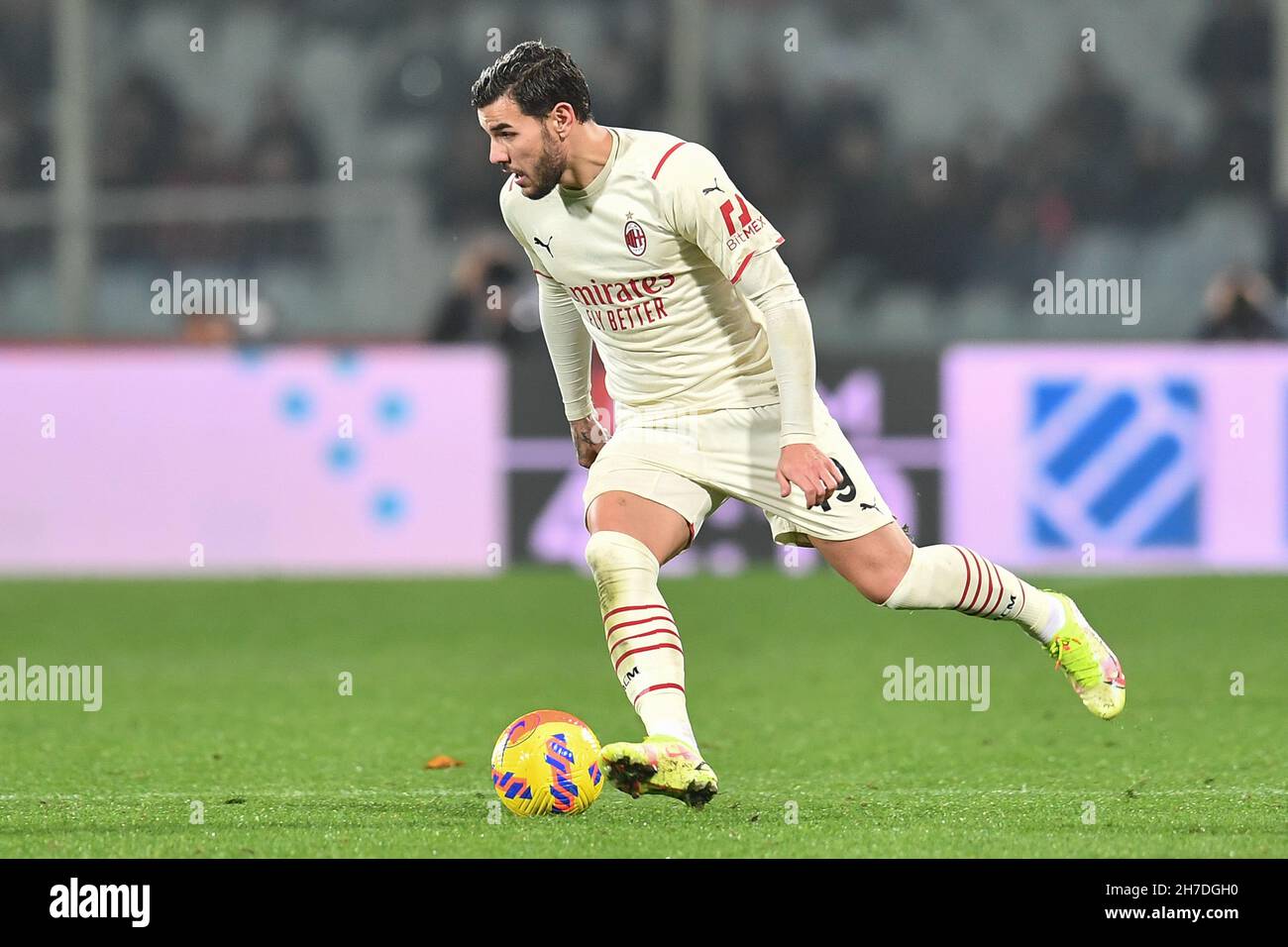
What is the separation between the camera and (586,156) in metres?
5.29

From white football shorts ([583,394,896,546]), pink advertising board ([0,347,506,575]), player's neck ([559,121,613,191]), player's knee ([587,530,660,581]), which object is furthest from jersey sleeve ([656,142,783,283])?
pink advertising board ([0,347,506,575])

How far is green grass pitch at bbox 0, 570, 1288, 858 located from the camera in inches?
192

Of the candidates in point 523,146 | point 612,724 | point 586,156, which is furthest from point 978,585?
point 612,724

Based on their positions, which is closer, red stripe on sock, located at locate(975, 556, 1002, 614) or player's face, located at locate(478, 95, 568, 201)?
player's face, located at locate(478, 95, 568, 201)

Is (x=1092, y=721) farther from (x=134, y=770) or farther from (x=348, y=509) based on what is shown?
(x=348, y=509)

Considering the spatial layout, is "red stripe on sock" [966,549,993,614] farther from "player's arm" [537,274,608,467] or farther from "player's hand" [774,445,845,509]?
"player's arm" [537,274,608,467]

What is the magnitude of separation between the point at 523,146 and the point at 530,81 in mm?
152

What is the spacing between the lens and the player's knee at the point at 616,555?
17.0 feet

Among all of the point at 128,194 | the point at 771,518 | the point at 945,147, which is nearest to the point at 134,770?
the point at 771,518

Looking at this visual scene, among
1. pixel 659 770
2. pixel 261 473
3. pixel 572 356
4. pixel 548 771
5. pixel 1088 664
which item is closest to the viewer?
pixel 659 770

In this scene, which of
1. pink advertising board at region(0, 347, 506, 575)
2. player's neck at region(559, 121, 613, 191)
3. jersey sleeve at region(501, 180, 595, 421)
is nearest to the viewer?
player's neck at region(559, 121, 613, 191)

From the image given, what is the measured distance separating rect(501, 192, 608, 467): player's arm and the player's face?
386 mm

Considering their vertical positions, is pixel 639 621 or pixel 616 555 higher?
pixel 616 555

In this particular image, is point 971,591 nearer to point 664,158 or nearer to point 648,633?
point 648,633
